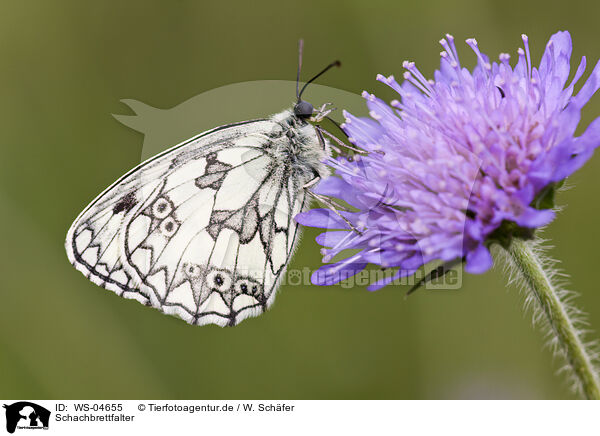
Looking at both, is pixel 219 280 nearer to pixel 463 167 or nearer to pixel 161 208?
pixel 161 208

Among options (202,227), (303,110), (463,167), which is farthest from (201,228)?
(463,167)

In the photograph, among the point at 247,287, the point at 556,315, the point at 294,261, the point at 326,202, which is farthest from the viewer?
the point at 294,261

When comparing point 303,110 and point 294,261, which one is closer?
point 303,110

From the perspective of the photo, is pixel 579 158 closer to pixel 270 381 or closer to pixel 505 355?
pixel 505 355

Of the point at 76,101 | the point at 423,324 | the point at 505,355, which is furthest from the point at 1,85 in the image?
the point at 505,355

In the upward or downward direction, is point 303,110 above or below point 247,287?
above
